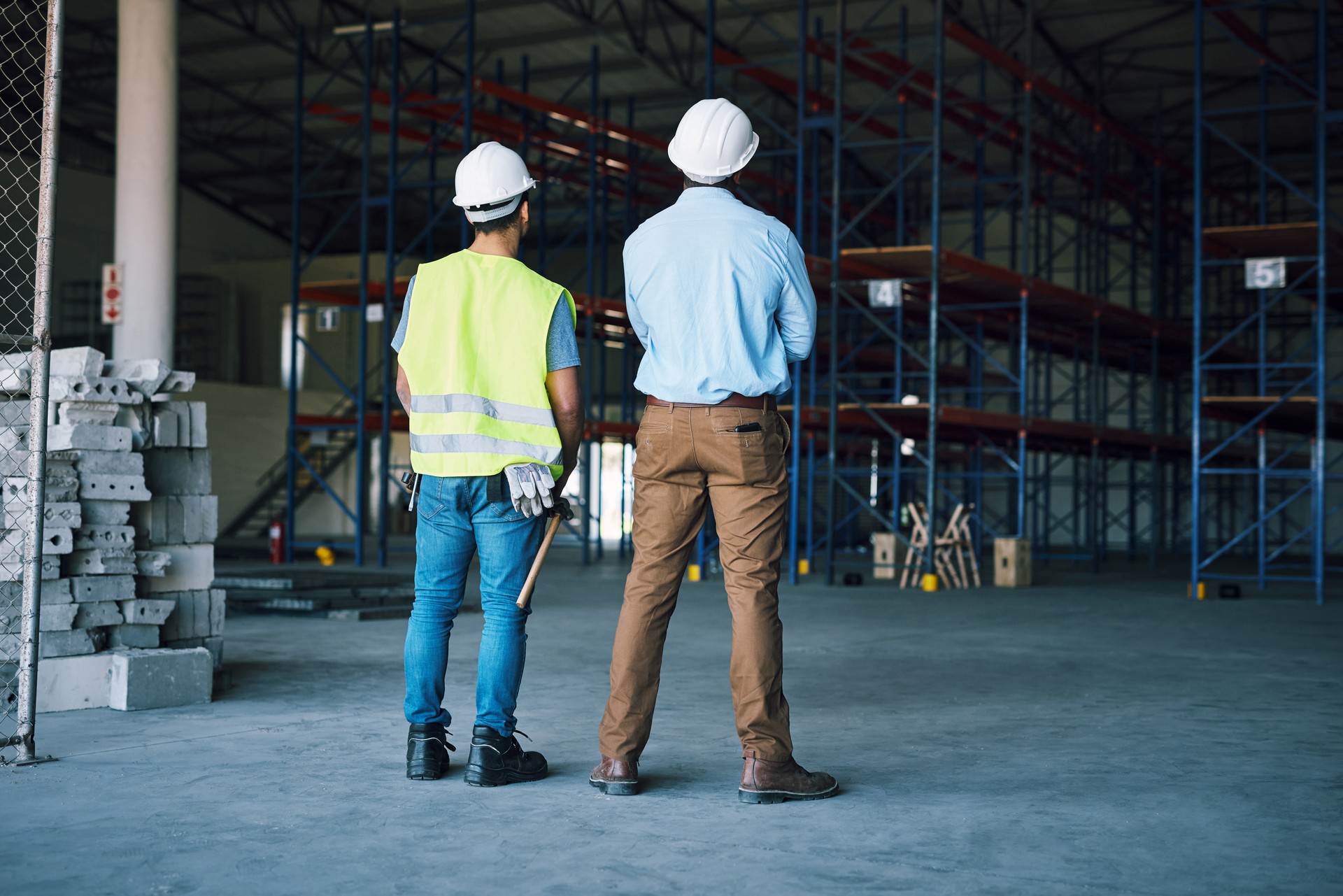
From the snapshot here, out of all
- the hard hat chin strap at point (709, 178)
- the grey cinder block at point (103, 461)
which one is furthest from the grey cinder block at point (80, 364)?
the hard hat chin strap at point (709, 178)

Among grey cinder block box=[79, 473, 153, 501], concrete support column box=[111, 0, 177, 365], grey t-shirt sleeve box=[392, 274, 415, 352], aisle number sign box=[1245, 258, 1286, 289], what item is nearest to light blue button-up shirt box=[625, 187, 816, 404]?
grey t-shirt sleeve box=[392, 274, 415, 352]

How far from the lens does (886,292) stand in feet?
48.1

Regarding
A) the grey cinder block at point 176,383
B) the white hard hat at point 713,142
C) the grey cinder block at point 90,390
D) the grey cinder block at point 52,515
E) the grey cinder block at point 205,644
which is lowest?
the grey cinder block at point 205,644

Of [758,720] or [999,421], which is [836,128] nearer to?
[999,421]

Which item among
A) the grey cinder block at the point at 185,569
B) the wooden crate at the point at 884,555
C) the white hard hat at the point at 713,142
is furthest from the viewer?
the wooden crate at the point at 884,555

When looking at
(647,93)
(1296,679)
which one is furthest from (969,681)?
(647,93)

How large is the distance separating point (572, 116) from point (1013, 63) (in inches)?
226

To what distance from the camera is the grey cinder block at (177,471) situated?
6.21 meters

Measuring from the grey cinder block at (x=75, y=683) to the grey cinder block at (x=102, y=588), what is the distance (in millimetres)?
247

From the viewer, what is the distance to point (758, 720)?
3.92 m

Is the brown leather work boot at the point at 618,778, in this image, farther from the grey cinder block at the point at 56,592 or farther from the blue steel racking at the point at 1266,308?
the blue steel racking at the point at 1266,308

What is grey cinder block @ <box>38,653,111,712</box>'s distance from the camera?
5.52 metres

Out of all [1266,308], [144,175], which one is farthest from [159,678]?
[1266,308]

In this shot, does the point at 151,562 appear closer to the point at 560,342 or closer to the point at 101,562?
the point at 101,562
